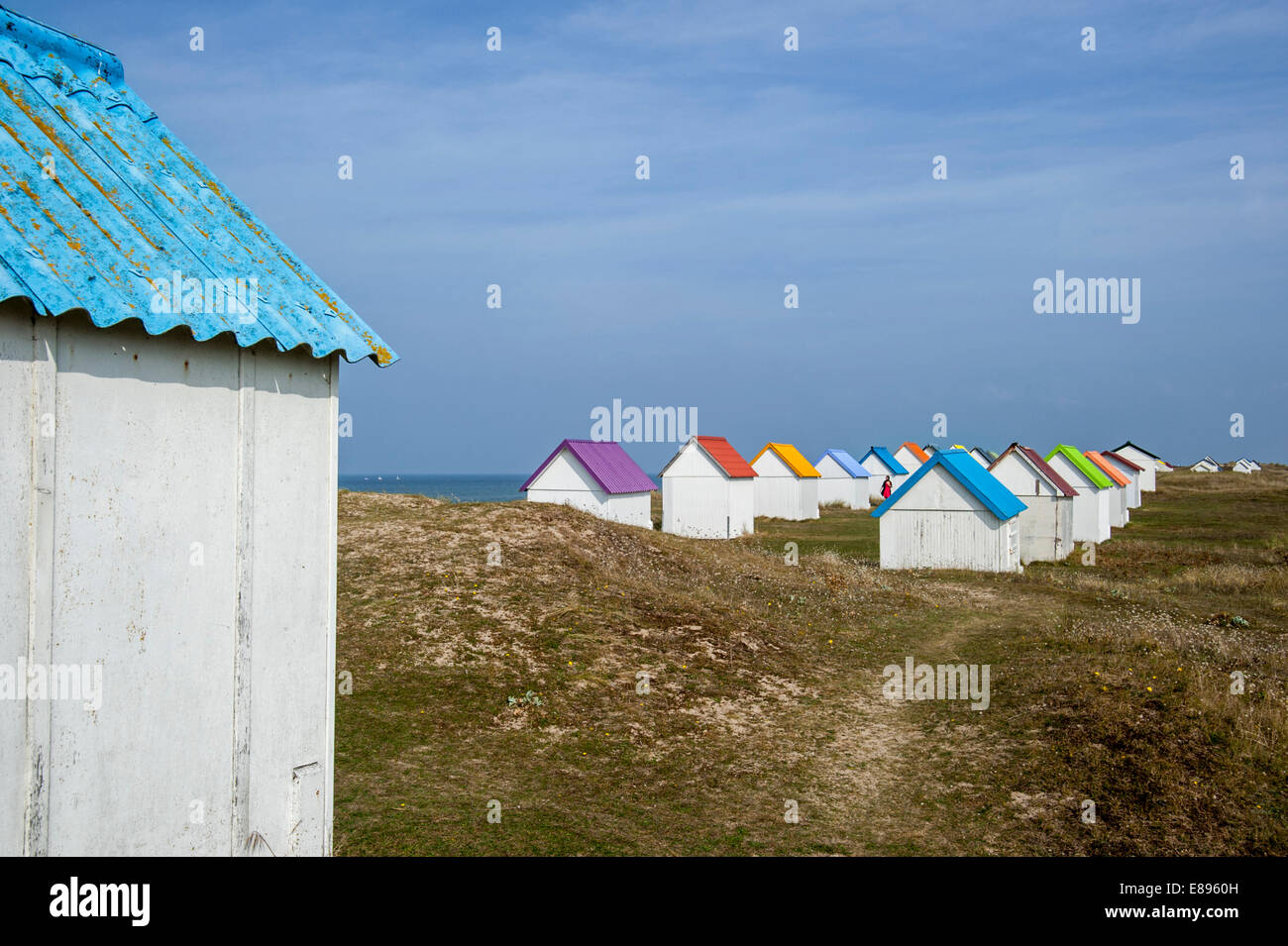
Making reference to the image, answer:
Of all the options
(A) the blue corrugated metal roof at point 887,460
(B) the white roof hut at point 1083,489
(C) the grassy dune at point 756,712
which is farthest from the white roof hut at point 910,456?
(C) the grassy dune at point 756,712

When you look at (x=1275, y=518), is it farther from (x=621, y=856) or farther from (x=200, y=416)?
(x=200, y=416)

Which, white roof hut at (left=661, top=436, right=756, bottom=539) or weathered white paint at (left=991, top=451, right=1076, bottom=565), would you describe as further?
white roof hut at (left=661, top=436, right=756, bottom=539)

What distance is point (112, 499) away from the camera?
5.82 metres

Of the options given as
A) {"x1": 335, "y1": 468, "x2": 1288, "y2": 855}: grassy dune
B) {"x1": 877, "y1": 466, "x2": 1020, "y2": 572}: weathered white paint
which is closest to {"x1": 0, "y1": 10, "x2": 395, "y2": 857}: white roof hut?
{"x1": 335, "y1": 468, "x2": 1288, "y2": 855}: grassy dune

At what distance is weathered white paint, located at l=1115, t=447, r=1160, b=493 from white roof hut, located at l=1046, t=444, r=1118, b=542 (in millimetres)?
42309

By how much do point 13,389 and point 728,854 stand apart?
736 centimetres

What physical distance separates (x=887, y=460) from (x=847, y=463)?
8.70 m

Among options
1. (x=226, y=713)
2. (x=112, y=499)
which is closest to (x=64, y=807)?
(x=226, y=713)

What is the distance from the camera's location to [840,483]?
68312 mm

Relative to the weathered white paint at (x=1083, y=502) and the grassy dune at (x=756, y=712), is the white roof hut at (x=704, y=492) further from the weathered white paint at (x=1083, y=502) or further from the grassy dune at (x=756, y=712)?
the grassy dune at (x=756, y=712)

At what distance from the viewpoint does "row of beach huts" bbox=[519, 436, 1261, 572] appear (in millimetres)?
31812

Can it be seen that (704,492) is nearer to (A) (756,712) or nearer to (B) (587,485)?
(B) (587,485)

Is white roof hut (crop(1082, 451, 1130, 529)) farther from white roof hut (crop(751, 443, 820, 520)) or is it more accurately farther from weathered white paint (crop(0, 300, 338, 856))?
weathered white paint (crop(0, 300, 338, 856))

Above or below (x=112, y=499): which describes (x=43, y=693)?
below
